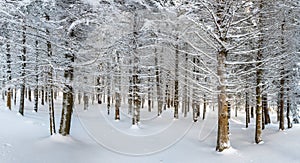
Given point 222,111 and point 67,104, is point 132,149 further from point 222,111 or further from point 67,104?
point 222,111

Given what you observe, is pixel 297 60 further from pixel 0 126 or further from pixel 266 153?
pixel 0 126

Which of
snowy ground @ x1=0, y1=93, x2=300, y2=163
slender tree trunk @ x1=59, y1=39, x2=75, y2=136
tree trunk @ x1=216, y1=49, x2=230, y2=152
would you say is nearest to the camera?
snowy ground @ x1=0, y1=93, x2=300, y2=163

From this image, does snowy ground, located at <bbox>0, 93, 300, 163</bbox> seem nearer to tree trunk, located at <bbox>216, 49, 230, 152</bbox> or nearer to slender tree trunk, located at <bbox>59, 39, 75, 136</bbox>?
tree trunk, located at <bbox>216, 49, 230, 152</bbox>

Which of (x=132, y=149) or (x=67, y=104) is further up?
(x=67, y=104)


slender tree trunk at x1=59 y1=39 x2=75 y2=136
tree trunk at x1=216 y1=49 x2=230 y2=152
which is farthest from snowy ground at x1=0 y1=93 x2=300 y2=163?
slender tree trunk at x1=59 y1=39 x2=75 y2=136

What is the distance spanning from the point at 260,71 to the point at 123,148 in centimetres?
716

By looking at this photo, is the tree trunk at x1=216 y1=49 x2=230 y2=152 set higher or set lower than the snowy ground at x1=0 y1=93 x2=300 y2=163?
higher

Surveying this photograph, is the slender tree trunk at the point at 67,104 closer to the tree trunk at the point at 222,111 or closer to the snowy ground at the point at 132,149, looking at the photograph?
the snowy ground at the point at 132,149

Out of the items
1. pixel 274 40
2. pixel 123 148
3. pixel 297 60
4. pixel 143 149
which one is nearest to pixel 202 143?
pixel 143 149

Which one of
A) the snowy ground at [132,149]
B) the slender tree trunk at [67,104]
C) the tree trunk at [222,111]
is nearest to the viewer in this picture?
the snowy ground at [132,149]

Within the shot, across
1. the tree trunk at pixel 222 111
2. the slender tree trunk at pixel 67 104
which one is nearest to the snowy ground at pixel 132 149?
the tree trunk at pixel 222 111

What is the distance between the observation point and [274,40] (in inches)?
508

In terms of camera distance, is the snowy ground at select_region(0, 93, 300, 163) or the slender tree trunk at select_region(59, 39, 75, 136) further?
the slender tree trunk at select_region(59, 39, 75, 136)

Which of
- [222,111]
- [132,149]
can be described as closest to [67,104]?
[132,149]
